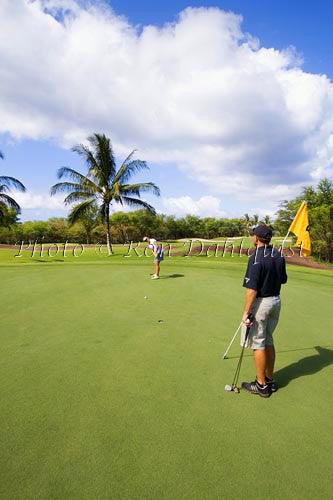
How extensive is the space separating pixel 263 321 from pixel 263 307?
0.61 ft

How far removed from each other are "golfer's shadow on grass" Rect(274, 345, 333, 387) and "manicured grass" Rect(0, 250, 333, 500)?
0.02 meters

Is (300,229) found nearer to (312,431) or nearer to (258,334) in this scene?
(258,334)

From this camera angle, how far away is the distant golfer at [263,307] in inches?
153

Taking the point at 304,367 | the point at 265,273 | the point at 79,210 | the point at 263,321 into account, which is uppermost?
the point at 79,210

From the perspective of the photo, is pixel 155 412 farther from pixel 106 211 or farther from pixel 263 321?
pixel 106 211

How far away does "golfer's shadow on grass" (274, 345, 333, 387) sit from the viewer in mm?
4293

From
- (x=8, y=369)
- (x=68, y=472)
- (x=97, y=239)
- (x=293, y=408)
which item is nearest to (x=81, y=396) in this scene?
(x=68, y=472)

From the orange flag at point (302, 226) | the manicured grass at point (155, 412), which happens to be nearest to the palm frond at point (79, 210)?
the manicured grass at point (155, 412)

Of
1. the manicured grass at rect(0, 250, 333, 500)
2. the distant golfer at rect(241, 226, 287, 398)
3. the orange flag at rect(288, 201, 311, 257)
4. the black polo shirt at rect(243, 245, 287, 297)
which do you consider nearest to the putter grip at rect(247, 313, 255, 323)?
the distant golfer at rect(241, 226, 287, 398)

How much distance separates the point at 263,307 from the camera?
3.96m

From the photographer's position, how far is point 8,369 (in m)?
4.31

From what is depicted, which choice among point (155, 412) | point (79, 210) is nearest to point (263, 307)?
point (155, 412)

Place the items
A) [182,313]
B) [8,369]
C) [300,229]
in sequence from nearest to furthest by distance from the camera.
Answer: [8,369]
[300,229]
[182,313]

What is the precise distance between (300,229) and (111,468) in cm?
506
